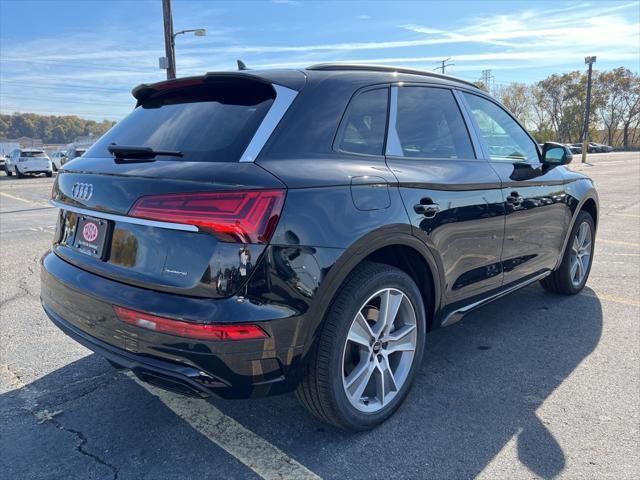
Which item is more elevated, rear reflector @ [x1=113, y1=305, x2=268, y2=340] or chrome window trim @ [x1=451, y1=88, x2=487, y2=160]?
chrome window trim @ [x1=451, y1=88, x2=487, y2=160]

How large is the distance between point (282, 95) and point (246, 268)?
91 cm

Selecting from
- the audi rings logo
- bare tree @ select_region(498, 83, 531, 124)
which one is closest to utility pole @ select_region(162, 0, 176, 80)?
the audi rings logo

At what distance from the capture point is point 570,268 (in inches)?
191

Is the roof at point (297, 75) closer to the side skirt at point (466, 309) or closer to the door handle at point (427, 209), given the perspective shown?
the door handle at point (427, 209)

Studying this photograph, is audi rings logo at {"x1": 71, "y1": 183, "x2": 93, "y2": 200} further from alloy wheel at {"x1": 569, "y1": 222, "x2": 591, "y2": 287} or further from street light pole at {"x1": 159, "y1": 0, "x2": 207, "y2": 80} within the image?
street light pole at {"x1": 159, "y1": 0, "x2": 207, "y2": 80}

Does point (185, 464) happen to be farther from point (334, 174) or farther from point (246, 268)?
point (334, 174)

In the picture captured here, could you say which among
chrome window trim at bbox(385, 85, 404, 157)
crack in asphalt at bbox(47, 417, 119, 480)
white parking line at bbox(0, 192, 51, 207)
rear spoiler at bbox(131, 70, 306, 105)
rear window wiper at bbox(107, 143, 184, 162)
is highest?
rear spoiler at bbox(131, 70, 306, 105)

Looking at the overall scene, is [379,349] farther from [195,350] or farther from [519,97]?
[519,97]

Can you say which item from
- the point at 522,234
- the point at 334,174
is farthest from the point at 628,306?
the point at 334,174

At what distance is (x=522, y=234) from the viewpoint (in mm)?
3807

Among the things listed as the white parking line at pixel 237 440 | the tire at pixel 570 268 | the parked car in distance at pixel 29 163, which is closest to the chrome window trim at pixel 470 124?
the tire at pixel 570 268

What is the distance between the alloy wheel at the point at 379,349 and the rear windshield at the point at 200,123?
1.01m

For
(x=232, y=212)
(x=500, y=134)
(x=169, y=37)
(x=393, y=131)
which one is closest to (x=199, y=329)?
(x=232, y=212)

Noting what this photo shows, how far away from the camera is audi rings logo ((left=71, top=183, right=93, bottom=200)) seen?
2533 mm
